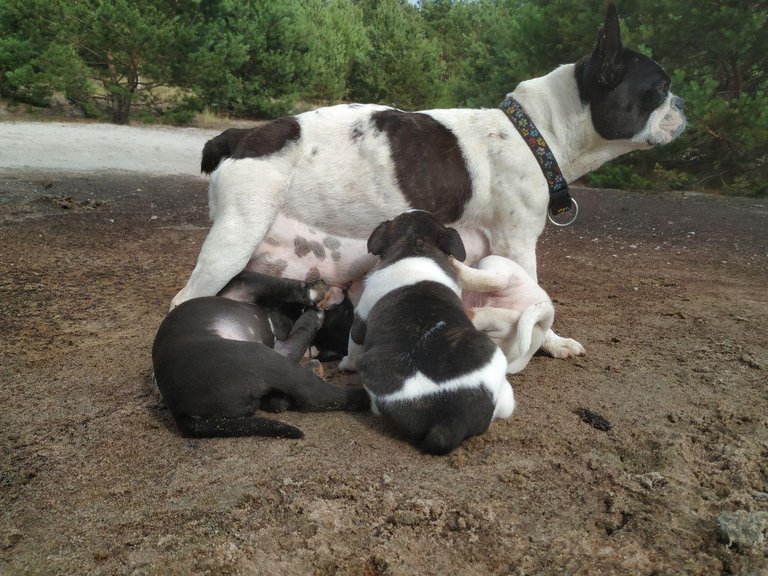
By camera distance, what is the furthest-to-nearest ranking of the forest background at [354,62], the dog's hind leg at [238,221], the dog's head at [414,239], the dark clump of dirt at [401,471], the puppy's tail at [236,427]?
the forest background at [354,62]
the dog's hind leg at [238,221]
the dog's head at [414,239]
the puppy's tail at [236,427]
the dark clump of dirt at [401,471]

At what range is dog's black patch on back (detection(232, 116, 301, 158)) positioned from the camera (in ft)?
12.6

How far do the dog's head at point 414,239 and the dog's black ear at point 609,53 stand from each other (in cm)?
138

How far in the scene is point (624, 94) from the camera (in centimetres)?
399

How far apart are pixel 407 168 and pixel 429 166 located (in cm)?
13

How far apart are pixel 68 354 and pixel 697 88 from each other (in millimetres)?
9888

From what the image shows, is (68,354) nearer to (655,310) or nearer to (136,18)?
(655,310)

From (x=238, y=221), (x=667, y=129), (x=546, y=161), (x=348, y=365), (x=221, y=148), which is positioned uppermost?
(x=667, y=129)

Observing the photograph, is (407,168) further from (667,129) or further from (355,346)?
(667,129)

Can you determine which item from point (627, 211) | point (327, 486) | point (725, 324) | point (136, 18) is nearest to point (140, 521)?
point (327, 486)

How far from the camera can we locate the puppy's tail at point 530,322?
10.7ft

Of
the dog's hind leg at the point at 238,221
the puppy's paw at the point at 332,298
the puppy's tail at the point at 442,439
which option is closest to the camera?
the puppy's tail at the point at 442,439

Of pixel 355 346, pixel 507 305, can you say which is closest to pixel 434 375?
pixel 355 346

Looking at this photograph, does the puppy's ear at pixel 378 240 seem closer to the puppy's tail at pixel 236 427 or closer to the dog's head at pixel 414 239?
the dog's head at pixel 414 239

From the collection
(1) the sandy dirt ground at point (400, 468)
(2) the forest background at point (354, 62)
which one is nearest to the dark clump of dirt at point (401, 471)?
(1) the sandy dirt ground at point (400, 468)
